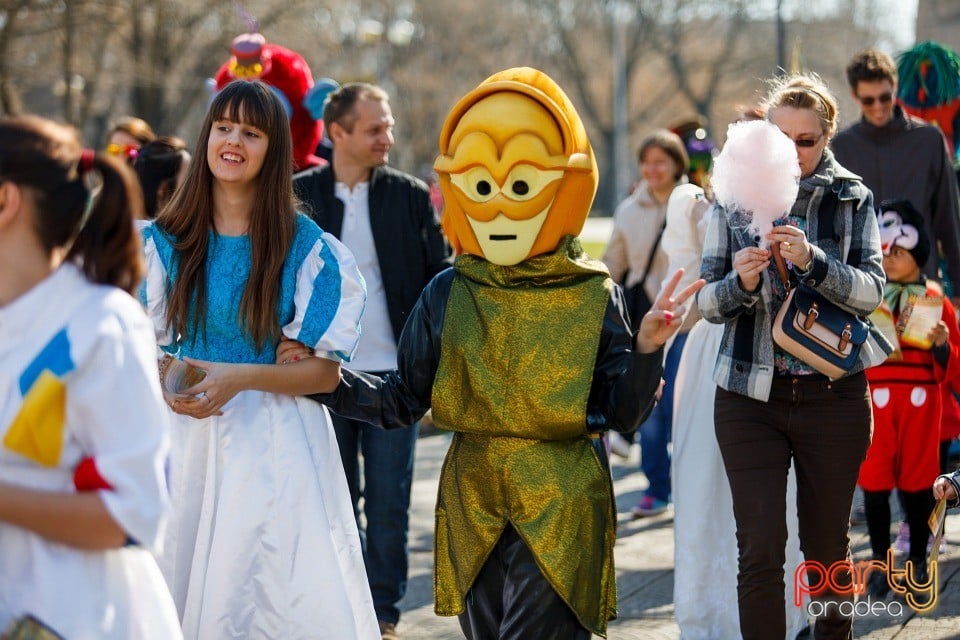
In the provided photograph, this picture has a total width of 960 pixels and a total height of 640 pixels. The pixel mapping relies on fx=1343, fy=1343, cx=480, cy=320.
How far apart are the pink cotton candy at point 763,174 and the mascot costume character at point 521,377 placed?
1.76 ft

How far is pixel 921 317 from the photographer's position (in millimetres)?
5867

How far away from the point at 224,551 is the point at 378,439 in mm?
1713

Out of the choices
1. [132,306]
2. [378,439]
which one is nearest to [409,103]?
[378,439]

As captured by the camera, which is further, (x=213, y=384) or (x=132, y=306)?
(x=213, y=384)

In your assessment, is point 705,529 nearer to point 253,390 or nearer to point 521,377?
point 521,377

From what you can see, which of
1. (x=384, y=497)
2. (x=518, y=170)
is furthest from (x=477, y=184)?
(x=384, y=497)

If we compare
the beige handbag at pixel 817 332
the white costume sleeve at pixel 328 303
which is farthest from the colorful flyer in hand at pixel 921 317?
the white costume sleeve at pixel 328 303

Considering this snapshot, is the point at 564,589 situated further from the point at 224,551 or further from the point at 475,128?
the point at 475,128

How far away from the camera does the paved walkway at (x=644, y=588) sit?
525 cm

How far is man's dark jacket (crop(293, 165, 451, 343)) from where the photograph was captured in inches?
216

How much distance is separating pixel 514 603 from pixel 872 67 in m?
3.52

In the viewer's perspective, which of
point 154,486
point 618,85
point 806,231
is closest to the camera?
point 154,486

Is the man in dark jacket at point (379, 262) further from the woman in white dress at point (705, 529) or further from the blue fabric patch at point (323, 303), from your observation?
the blue fabric patch at point (323, 303)

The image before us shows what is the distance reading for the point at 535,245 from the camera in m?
3.78
